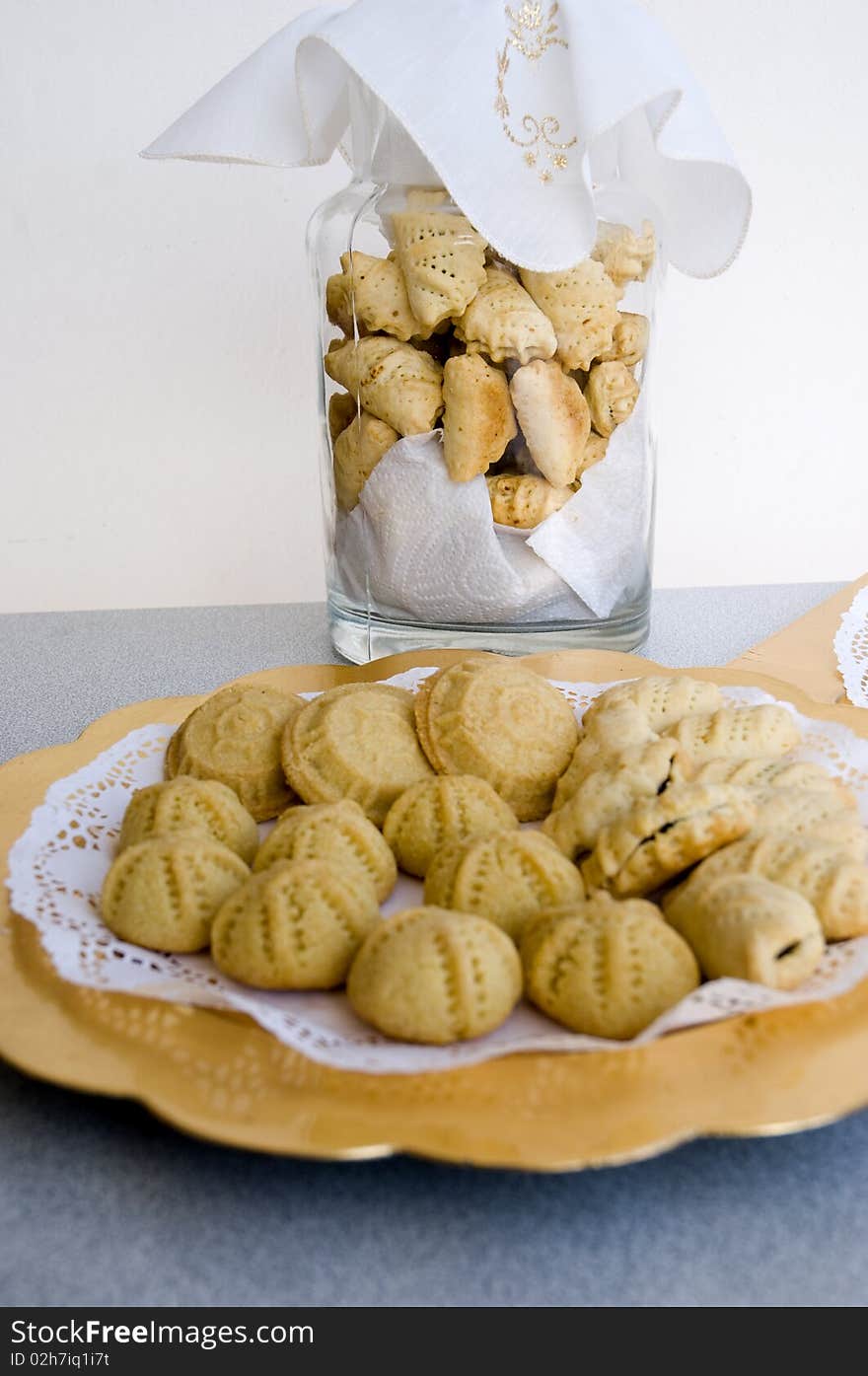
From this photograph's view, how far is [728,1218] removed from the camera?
47 cm

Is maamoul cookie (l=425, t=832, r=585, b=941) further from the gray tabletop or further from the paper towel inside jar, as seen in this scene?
the paper towel inside jar

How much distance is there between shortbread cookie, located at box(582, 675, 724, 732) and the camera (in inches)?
29.5

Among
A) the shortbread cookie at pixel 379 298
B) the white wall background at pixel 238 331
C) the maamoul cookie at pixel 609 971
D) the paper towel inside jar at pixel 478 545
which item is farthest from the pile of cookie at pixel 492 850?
the white wall background at pixel 238 331

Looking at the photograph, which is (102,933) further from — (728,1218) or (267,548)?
(267,548)

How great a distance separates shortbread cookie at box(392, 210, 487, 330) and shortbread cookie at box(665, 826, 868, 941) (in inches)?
18.2

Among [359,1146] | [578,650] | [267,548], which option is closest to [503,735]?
[578,650]

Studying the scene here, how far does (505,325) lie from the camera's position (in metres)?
0.88

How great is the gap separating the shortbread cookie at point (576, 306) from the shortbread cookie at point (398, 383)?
9 cm

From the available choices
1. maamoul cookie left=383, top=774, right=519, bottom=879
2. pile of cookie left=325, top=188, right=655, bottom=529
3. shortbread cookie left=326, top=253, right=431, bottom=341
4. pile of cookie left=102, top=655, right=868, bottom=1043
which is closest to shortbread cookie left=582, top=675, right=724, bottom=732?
pile of cookie left=102, top=655, right=868, bottom=1043

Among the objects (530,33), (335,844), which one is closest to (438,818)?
(335,844)

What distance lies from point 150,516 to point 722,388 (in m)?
0.67

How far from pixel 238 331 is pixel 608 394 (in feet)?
1.95

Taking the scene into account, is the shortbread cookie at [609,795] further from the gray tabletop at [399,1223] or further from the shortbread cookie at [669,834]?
the gray tabletop at [399,1223]
